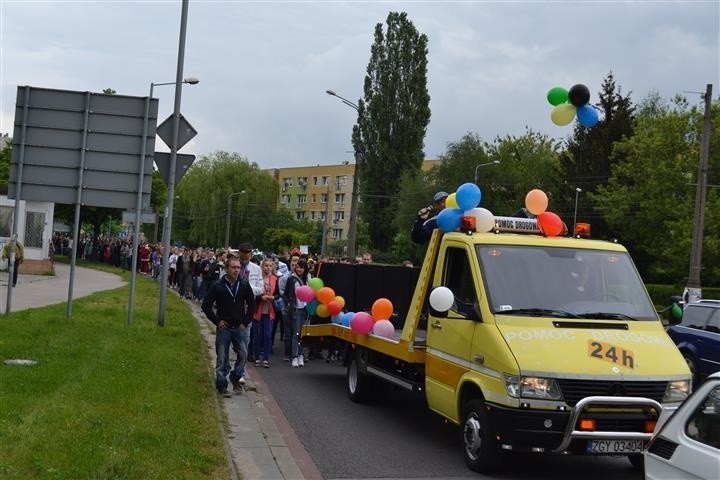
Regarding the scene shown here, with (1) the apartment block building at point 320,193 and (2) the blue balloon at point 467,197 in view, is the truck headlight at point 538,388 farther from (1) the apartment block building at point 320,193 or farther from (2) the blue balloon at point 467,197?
(1) the apartment block building at point 320,193

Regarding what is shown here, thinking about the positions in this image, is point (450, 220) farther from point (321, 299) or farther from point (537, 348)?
point (321, 299)

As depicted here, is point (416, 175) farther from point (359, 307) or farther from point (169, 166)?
point (359, 307)

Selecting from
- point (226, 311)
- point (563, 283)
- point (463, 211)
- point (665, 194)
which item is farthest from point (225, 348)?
point (665, 194)

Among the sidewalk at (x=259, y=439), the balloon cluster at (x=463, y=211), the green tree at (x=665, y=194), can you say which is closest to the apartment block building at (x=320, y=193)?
the green tree at (x=665, y=194)

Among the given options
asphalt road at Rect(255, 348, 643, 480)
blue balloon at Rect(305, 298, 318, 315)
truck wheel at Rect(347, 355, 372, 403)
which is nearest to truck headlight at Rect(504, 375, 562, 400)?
asphalt road at Rect(255, 348, 643, 480)

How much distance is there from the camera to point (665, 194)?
46.5 m

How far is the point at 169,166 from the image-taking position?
17.4 metres

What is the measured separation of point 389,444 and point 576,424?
2468mm

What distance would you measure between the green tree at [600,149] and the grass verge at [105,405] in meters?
45.6

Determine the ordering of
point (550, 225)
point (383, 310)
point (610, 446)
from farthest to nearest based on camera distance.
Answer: point (383, 310), point (550, 225), point (610, 446)

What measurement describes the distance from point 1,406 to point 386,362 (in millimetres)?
4139

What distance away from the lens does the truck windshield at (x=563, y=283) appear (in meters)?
7.96

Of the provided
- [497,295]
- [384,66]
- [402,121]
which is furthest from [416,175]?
[497,295]

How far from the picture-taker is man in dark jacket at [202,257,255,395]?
1097cm
